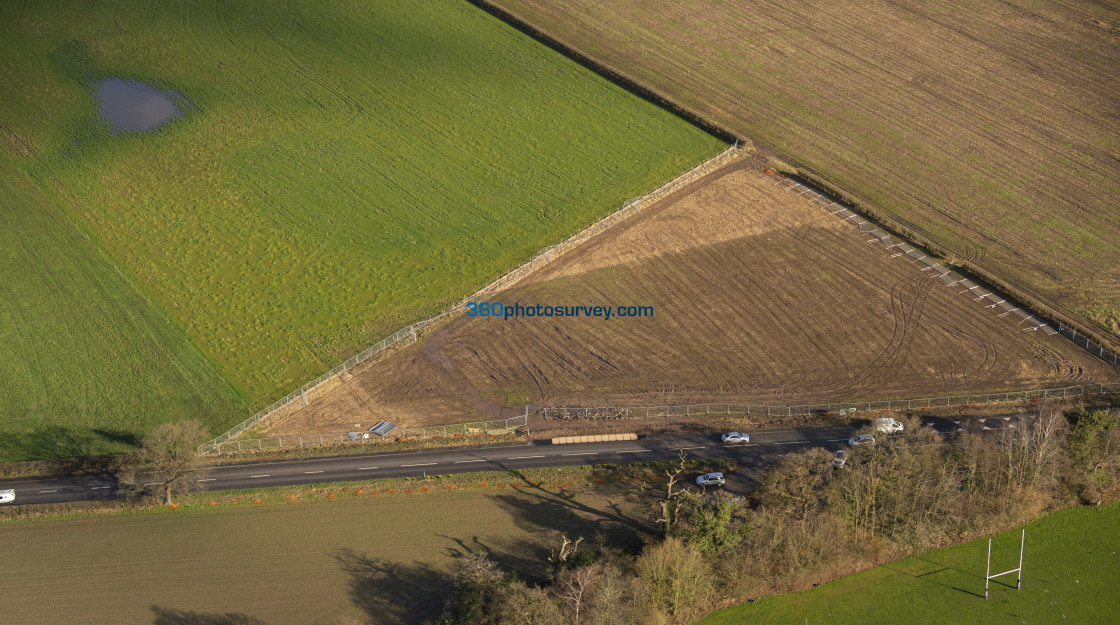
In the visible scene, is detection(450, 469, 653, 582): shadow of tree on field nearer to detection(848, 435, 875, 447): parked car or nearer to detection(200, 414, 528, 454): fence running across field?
detection(200, 414, 528, 454): fence running across field

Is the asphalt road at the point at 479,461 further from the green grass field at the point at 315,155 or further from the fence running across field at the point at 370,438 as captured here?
the green grass field at the point at 315,155

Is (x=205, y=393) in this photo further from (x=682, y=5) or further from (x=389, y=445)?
(x=682, y=5)

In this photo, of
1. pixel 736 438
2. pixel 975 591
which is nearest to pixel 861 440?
pixel 736 438

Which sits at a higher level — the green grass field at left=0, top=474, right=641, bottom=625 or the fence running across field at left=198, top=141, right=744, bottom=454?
the fence running across field at left=198, top=141, right=744, bottom=454

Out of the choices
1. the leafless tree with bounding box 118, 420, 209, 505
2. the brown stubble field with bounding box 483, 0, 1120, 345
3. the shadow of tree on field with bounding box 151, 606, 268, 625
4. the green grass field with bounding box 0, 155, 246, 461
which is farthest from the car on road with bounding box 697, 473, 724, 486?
the brown stubble field with bounding box 483, 0, 1120, 345

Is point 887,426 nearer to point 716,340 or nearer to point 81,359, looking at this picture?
point 716,340
